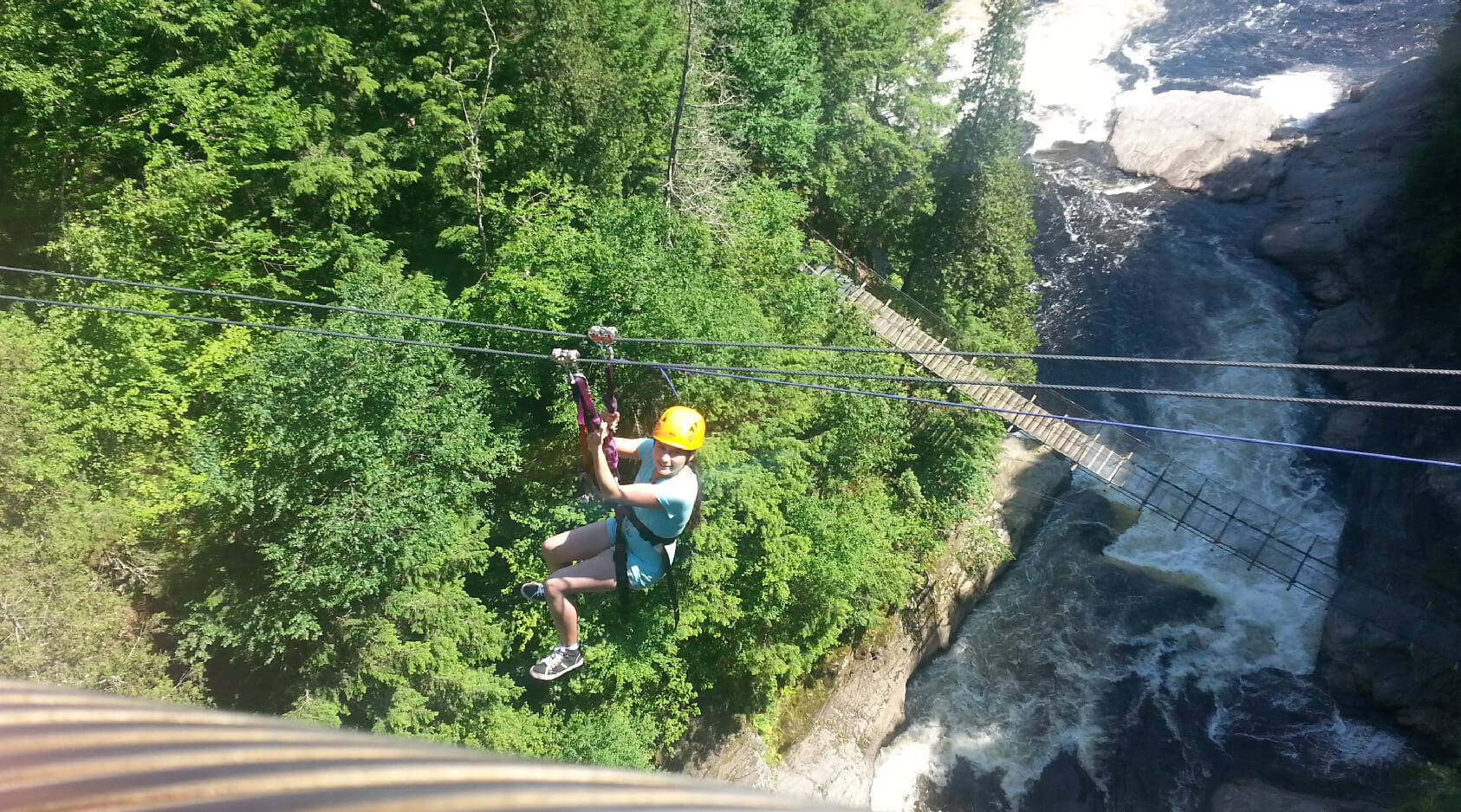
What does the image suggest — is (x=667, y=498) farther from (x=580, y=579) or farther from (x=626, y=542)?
(x=580, y=579)

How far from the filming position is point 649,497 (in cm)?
593

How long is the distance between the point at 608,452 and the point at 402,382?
23.1 ft

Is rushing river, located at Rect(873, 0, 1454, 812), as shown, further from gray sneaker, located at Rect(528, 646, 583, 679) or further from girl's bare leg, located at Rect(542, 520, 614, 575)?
girl's bare leg, located at Rect(542, 520, 614, 575)

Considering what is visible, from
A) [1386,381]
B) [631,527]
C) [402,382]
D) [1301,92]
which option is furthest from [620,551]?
[1301,92]

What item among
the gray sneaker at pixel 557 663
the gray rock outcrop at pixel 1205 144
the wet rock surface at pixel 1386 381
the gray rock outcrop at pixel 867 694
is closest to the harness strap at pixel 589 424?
the gray sneaker at pixel 557 663

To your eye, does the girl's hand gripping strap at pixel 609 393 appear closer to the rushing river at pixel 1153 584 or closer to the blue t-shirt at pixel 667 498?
the blue t-shirt at pixel 667 498

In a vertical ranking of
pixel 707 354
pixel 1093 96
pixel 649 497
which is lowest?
pixel 707 354

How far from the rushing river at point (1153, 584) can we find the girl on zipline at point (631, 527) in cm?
1099

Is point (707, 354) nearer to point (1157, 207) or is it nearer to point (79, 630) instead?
point (79, 630)

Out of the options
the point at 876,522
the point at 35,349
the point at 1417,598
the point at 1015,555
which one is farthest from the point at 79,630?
the point at 1417,598

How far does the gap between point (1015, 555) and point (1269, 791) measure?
6506mm

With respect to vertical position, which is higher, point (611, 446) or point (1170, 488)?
point (611, 446)

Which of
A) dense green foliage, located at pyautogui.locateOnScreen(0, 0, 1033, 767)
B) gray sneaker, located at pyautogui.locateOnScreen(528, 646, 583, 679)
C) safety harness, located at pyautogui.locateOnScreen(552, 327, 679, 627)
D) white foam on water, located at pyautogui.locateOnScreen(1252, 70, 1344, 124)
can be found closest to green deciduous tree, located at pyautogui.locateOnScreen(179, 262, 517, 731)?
dense green foliage, located at pyautogui.locateOnScreen(0, 0, 1033, 767)

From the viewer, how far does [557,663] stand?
7379 mm
